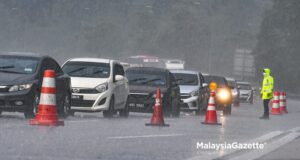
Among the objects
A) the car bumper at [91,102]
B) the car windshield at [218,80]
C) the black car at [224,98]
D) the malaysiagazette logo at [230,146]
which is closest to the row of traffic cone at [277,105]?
the black car at [224,98]

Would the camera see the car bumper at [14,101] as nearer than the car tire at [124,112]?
Yes

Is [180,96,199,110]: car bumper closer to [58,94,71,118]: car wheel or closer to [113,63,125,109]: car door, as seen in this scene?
[113,63,125,109]: car door

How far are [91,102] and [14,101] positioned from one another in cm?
463

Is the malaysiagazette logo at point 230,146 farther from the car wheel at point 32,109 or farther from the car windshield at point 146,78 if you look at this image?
the car windshield at point 146,78

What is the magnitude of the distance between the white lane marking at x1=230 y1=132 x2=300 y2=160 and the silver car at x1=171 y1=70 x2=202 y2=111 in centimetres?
1404

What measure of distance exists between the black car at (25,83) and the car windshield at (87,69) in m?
3.07

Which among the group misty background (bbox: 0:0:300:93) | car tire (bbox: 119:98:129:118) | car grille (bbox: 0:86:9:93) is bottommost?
car tire (bbox: 119:98:129:118)

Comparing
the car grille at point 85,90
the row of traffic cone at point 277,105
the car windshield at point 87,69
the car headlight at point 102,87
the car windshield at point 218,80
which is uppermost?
the car windshield at point 87,69

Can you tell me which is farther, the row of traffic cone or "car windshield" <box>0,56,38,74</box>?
the row of traffic cone

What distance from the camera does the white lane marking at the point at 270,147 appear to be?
14253 mm

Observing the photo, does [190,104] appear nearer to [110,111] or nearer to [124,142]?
[110,111]

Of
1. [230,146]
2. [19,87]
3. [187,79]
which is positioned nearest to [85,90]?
[19,87]

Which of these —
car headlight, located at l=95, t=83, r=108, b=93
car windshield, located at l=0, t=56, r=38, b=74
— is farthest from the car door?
car windshield, located at l=0, t=56, r=38, b=74

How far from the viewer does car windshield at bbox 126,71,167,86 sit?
3200cm
